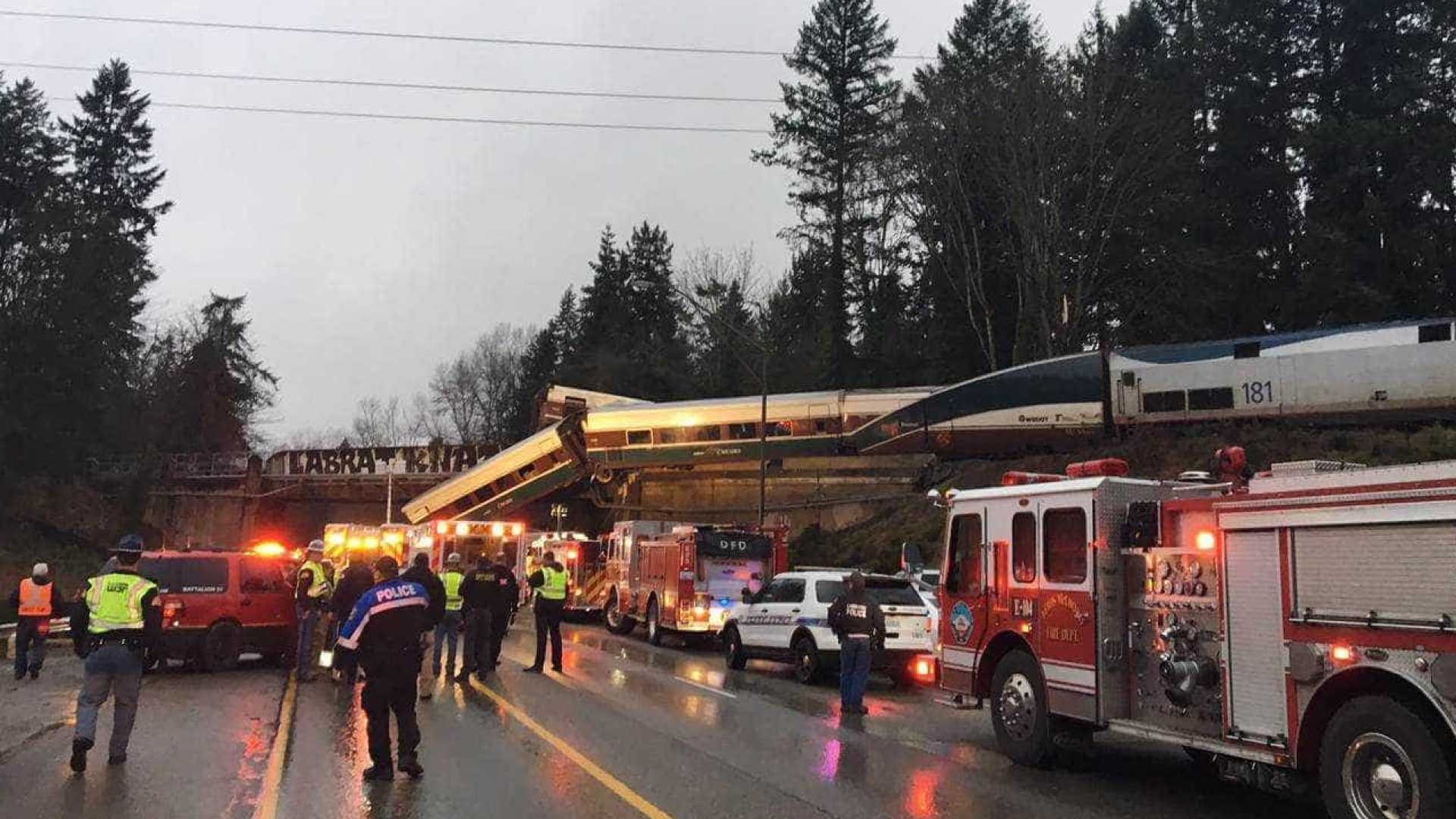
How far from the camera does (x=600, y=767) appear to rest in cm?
884

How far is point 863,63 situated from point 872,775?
56.4 meters

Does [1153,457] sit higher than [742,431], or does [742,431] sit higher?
[742,431]

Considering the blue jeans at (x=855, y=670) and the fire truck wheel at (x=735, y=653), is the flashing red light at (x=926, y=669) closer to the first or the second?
the blue jeans at (x=855, y=670)

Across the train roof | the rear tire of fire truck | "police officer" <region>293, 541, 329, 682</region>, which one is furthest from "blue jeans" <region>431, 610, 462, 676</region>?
the train roof

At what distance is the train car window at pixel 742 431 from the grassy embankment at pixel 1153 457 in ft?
14.8

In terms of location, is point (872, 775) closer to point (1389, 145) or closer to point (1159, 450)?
point (1159, 450)

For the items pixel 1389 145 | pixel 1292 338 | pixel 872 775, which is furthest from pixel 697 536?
pixel 1389 145

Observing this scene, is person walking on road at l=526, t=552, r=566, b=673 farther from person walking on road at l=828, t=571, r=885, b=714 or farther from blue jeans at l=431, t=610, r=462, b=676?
person walking on road at l=828, t=571, r=885, b=714

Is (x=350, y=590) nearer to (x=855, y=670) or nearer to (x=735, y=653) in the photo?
(x=855, y=670)

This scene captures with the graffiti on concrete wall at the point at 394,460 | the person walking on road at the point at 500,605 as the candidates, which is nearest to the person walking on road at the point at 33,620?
the person walking on road at the point at 500,605

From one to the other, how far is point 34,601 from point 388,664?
31.4ft

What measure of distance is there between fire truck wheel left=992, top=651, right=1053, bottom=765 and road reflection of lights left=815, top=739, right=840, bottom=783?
4.97 feet

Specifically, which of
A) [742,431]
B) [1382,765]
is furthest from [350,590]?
[742,431]

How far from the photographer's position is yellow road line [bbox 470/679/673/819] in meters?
7.43
